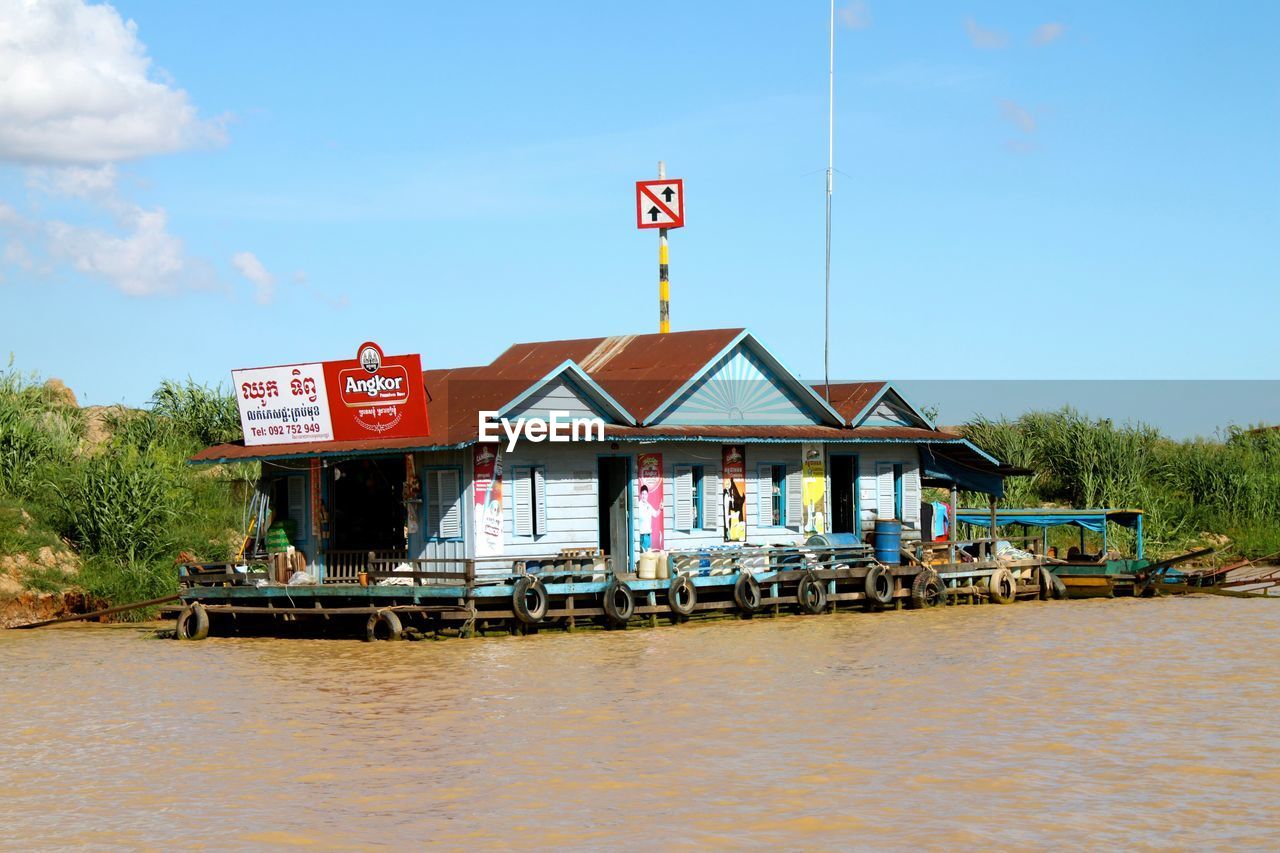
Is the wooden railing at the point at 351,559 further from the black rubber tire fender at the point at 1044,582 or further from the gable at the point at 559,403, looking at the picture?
the black rubber tire fender at the point at 1044,582

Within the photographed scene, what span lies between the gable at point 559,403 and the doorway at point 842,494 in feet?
23.0

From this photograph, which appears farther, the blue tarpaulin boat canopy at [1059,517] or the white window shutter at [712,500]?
the blue tarpaulin boat canopy at [1059,517]

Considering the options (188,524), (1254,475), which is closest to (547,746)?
(188,524)

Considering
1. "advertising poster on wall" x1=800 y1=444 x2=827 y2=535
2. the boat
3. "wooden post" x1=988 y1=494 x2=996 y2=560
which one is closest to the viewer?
"advertising poster on wall" x1=800 y1=444 x2=827 y2=535

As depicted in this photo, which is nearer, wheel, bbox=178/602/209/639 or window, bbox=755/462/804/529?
wheel, bbox=178/602/209/639

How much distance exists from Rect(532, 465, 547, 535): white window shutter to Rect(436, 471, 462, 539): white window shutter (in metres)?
1.53

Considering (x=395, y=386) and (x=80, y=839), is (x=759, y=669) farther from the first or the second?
(x=80, y=839)

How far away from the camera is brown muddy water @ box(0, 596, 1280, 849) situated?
12492 millimetres

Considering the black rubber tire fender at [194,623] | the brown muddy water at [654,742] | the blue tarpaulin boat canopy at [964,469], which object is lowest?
the brown muddy water at [654,742]

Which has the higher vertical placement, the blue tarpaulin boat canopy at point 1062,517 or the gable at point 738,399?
the gable at point 738,399

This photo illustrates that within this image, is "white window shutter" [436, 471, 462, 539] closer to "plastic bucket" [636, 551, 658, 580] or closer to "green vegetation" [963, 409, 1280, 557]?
"plastic bucket" [636, 551, 658, 580]

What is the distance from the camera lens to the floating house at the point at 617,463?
88.7 ft

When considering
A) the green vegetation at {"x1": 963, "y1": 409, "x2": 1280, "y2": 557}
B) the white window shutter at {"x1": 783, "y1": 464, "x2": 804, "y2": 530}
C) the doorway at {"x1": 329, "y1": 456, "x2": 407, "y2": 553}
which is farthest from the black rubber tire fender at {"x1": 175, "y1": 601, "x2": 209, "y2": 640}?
the green vegetation at {"x1": 963, "y1": 409, "x2": 1280, "y2": 557}

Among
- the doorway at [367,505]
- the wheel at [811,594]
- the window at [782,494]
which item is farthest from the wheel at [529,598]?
the window at [782,494]
